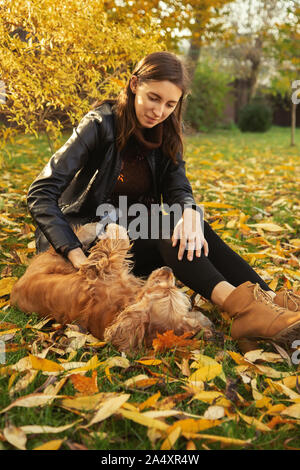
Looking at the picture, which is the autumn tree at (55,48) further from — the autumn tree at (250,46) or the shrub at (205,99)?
the autumn tree at (250,46)

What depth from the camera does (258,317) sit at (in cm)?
187

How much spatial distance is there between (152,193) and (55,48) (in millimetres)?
1638

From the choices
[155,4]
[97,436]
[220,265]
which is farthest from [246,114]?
[97,436]

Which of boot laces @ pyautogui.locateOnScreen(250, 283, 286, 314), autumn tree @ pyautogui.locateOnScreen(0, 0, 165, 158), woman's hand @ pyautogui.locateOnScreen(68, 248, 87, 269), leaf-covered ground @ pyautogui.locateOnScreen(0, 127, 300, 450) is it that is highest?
autumn tree @ pyautogui.locateOnScreen(0, 0, 165, 158)

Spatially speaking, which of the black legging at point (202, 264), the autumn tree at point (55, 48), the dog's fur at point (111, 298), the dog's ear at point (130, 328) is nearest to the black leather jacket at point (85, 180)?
the dog's fur at point (111, 298)

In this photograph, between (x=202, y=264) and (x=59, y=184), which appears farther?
(x=59, y=184)

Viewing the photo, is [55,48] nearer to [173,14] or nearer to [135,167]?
[135,167]

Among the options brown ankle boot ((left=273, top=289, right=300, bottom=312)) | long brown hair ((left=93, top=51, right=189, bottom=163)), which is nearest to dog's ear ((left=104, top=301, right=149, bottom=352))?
brown ankle boot ((left=273, top=289, right=300, bottom=312))

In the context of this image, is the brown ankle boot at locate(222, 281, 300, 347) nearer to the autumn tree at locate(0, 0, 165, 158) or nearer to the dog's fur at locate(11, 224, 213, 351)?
the dog's fur at locate(11, 224, 213, 351)

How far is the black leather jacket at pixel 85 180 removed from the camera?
7.29 ft

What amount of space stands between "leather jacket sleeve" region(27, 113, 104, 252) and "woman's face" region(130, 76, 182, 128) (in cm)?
27

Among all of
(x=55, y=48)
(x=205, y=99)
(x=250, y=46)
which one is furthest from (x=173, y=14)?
(x=250, y=46)

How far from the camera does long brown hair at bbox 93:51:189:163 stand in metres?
2.34
